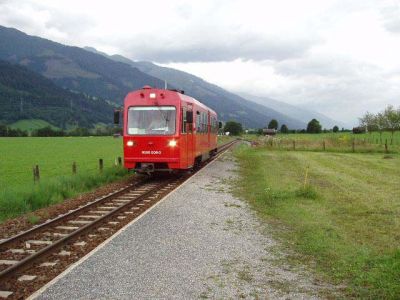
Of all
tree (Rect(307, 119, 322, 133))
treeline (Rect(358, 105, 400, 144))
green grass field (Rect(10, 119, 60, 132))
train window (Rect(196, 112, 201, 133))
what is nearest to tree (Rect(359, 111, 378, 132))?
treeline (Rect(358, 105, 400, 144))

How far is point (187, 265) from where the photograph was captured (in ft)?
23.5

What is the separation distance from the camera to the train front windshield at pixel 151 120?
17422 mm

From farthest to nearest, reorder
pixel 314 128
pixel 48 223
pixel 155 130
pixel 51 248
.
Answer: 1. pixel 314 128
2. pixel 155 130
3. pixel 48 223
4. pixel 51 248

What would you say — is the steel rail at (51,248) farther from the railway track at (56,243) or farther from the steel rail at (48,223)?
the steel rail at (48,223)

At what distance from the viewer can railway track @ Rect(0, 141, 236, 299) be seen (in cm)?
654

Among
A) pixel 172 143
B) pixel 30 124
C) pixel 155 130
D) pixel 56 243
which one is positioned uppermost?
pixel 30 124

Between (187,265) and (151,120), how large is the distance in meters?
11.0

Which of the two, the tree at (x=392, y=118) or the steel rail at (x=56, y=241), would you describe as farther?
the tree at (x=392, y=118)

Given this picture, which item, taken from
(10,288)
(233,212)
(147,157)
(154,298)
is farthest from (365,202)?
(10,288)

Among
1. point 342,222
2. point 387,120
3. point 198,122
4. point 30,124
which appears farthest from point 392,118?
point 30,124

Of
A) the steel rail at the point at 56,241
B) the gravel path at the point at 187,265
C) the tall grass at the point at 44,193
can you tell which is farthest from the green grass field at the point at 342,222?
the tall grass at the point at 44,193

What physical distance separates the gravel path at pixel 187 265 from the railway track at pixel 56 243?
1.42 feet

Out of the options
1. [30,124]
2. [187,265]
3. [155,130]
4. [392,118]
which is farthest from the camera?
[30,124]

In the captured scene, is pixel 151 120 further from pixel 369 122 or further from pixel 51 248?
pixel 369 122
